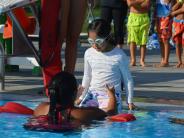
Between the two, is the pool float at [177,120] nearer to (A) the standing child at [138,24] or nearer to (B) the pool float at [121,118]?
(B) the pool float at [121,118]

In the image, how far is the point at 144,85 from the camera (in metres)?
9.74

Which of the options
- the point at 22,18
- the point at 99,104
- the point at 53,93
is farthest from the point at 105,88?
the point at 22,18

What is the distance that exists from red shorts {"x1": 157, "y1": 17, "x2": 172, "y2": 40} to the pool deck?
1.97 feet

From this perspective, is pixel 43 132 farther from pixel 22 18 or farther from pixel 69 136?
pixel 22 18

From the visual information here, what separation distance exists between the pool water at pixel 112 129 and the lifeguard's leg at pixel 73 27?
1077 mm

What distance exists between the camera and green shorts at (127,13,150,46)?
41.3 feet

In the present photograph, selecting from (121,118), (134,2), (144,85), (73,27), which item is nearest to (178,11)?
(134,2)

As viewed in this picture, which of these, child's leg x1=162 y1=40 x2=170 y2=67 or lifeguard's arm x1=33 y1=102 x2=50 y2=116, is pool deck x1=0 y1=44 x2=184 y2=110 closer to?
child's leg x1=162 y1=40 x2=170 y2=67

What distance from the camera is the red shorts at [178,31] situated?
1270cm

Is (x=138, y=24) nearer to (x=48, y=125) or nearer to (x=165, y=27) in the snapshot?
(x=165, y=27)

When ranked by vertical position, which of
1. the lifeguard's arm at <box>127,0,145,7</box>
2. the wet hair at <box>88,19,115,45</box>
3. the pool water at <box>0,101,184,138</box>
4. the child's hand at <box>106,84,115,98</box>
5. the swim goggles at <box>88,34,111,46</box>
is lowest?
the pool water at <box>0,101,184,138</box>

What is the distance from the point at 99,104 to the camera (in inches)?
263

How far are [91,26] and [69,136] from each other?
1392mm

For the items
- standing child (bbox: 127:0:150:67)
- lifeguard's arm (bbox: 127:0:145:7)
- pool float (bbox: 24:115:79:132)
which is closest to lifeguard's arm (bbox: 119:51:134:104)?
pool float (bbox: 24:115:79:132)
